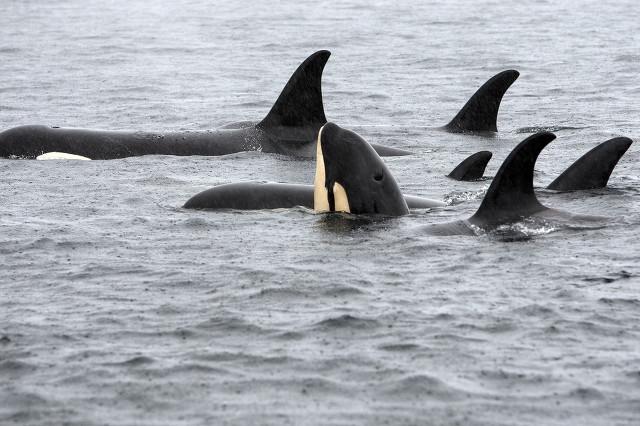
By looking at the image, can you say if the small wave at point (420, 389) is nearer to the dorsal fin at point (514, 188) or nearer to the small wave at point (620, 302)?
the small wave at point (620, 302)

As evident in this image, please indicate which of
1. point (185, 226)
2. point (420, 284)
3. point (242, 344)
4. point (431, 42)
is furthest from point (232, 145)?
point (431, 42)

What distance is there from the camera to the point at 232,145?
65.5 feet

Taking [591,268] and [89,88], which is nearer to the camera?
[591,268]

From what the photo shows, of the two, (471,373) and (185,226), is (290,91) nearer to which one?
(185,226)

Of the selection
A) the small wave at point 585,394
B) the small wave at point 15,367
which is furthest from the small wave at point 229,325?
the small wave at point 585,394

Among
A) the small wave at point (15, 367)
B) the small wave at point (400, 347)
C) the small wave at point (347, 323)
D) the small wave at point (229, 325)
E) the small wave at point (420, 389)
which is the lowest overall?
the small wave at point (15, 367)

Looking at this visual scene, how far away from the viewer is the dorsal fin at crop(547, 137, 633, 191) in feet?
50.9

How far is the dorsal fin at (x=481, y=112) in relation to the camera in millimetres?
21919

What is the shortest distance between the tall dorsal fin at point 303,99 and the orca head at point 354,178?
15.5ft

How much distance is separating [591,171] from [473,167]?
2250 mm

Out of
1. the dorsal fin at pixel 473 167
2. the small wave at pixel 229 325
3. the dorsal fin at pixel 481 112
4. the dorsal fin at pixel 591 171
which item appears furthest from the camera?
the dorsal fin at pixel 481 112

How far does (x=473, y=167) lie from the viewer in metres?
17.5

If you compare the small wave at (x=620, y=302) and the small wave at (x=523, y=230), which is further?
the small wave at (x=523, y=230)

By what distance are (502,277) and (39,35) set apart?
121ft
